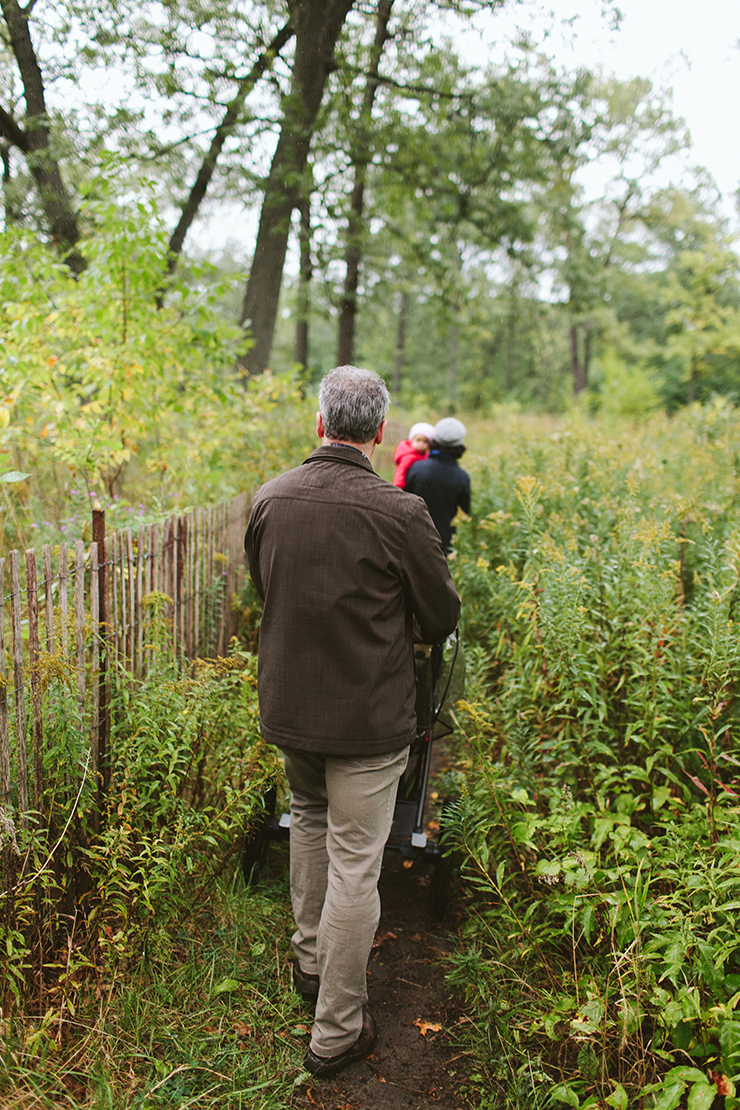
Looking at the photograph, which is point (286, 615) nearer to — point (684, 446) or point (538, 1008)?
point (538, 1008)

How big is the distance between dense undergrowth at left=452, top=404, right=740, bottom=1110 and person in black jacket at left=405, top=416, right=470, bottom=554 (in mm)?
1592

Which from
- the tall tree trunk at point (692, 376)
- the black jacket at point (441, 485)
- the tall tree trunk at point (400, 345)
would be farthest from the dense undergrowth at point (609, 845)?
the tall tree trunk at point (400, 345)

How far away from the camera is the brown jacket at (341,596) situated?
229cm

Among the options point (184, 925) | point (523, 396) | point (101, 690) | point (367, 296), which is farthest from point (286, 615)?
point (523, 396)

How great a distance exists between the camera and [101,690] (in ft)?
10.1

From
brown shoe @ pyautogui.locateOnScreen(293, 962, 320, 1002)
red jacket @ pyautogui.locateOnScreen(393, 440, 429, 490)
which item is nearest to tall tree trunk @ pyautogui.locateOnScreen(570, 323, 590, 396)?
red jacket @ pyautogui.locateOnScreen(393, 440, 429, 490)

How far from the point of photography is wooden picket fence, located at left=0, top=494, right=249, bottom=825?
245 cm

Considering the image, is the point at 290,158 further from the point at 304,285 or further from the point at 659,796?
the point at 659,796

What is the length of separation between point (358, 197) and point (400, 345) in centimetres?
2171

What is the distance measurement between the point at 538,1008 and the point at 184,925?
1.47m

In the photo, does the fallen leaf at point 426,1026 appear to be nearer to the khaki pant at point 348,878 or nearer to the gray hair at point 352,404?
the khaki pant at point 348,878

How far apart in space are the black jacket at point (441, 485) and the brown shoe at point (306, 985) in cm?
Result: 363

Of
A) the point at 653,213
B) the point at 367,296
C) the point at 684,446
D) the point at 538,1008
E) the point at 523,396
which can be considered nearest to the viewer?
the point at 538,1008

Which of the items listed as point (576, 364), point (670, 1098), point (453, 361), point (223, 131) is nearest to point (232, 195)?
point (223, 131)
